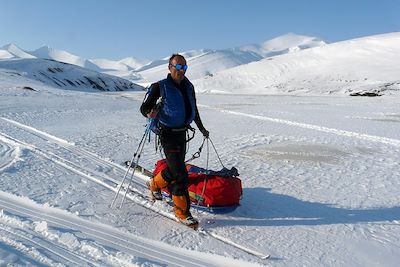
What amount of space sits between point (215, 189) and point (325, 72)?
8733 cm

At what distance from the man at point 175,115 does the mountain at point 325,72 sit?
62.3m

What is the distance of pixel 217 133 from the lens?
14.0 m

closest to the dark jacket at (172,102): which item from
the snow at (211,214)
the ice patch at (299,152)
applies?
the snow at (211,214)

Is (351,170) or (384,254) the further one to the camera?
(351,170)

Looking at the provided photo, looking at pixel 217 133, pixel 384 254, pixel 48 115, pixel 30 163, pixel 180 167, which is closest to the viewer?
pixel 384 254

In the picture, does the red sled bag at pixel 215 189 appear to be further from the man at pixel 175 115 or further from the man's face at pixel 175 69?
the man's face at pixel 175 69

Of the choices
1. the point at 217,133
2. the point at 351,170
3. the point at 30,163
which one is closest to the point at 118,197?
the point at 30,163

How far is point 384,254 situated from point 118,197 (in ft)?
12.3

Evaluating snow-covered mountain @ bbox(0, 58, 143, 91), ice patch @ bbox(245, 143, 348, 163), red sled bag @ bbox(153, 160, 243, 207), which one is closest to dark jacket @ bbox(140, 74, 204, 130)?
red sled bag @ bbox(153, 160, 243, 207)

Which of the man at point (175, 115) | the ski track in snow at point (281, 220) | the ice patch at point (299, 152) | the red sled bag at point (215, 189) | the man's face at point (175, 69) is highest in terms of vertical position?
the man's face at point (175, 69)

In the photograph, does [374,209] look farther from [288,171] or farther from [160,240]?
[160,240]

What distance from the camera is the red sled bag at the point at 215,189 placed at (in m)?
5.76

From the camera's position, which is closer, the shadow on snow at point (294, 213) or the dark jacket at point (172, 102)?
the dark jacket at point (172, 102)

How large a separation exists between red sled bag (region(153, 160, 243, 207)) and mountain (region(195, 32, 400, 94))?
203ft
